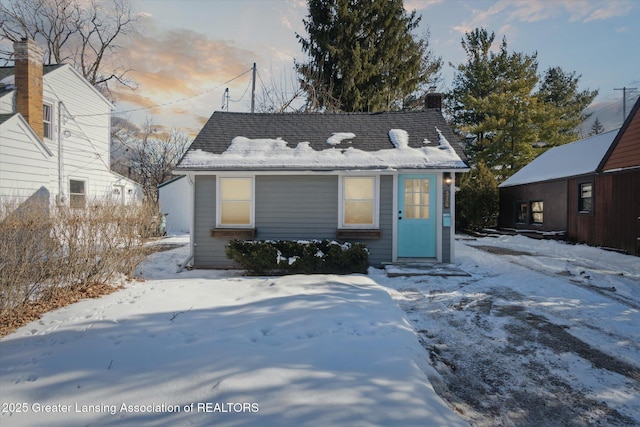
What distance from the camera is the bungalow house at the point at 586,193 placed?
9.80 m

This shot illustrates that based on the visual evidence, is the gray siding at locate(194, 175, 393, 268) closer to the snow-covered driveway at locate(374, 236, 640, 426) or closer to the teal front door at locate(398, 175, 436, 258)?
the teal front door at locate(398, 175, 436, 258)

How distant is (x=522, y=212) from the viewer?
16547mm

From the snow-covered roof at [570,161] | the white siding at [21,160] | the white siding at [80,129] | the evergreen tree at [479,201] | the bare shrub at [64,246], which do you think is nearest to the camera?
the bare shrub at [64,246]

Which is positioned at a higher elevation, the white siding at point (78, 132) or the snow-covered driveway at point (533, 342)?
the white siding at point (78, 132)

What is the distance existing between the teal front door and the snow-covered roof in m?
7.92

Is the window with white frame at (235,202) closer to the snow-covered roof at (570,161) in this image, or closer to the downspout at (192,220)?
the downspout at (192,220)

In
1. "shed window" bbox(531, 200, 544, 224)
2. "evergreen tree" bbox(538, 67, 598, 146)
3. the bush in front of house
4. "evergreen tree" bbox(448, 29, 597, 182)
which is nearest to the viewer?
the bush in front of house

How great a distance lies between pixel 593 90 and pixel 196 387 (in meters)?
36.1

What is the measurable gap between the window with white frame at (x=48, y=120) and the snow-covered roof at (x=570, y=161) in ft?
63.6

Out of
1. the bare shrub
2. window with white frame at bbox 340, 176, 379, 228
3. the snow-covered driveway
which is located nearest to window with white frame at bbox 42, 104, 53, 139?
the bare shrub

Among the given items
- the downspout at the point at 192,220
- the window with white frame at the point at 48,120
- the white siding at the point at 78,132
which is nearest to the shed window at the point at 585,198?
the downspout at the point at 192,220

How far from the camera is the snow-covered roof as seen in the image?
1255cm

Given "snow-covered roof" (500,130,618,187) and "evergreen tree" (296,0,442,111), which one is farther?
"evergreen tree" (296,0,442,111)

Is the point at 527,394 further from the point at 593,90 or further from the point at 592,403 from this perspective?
the point at 593,90
